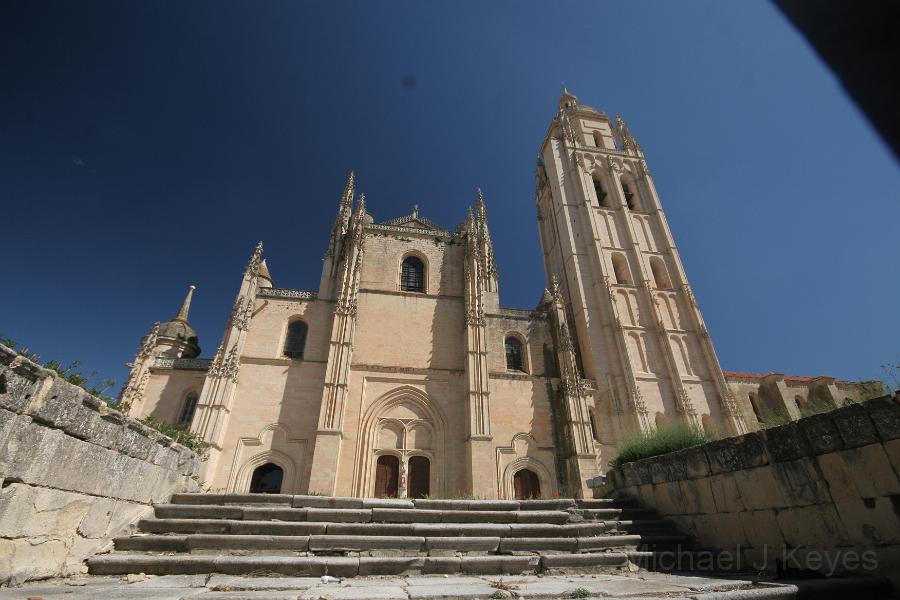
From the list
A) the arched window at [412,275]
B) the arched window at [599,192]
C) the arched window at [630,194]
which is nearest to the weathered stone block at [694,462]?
the arched window at [412,275]

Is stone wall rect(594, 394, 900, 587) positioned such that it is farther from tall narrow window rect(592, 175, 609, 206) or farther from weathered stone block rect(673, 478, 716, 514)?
tall narrow window rect(592, 175, 609, 206)

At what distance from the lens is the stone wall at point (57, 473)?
3.41 m

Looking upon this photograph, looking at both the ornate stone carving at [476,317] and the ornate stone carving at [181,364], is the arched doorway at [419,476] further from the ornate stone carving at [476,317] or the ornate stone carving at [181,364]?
the ornate stone carving at [181,364]

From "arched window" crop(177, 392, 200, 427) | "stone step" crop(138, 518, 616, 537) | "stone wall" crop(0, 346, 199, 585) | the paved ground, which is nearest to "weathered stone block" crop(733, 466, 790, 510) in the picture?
the paved ground

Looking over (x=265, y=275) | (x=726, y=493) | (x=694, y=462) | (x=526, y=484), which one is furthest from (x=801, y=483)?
(x=265, y=275)

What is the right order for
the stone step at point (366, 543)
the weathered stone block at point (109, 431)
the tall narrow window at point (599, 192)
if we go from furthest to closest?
the tall narrow window at point (599, 192) < the stone step at point (366, 543) < the weathered stone block at point (109, 431)

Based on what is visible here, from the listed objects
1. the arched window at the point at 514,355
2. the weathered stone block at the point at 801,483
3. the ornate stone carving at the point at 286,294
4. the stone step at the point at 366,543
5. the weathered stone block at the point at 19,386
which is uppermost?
the ornate stone carving at the point at 286,294

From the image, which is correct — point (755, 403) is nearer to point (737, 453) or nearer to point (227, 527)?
point (737, 453)

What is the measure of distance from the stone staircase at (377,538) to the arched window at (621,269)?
18.9m

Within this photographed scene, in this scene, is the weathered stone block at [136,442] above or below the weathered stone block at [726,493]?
above

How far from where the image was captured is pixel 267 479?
16.1 metres

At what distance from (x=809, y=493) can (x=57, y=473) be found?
7.54 m

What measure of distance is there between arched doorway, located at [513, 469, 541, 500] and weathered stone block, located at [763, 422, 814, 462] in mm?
13325

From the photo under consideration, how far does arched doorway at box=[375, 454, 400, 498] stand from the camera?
16.0 metres
